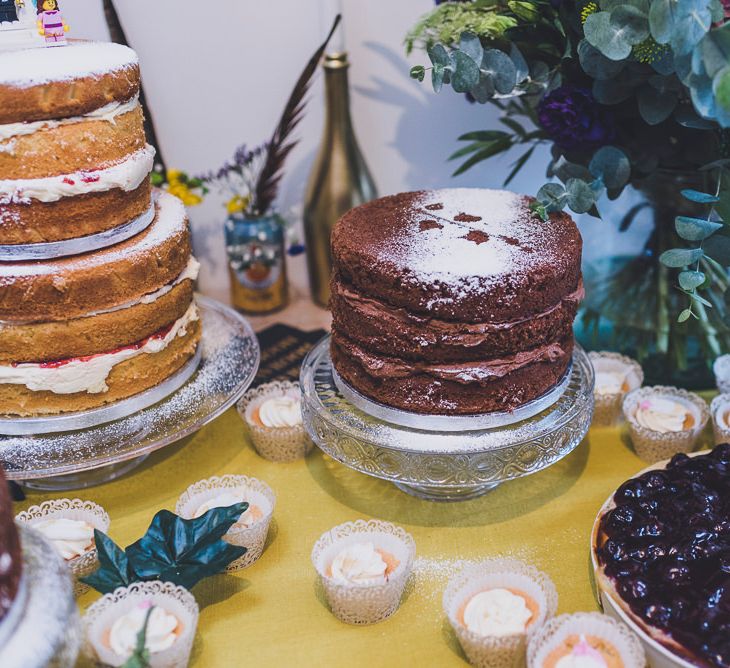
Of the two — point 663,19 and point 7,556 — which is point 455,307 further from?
point 7,556

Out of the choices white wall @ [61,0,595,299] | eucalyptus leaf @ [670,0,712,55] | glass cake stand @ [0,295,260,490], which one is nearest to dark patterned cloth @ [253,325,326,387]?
glass cake stand @ [0,295,260,490]

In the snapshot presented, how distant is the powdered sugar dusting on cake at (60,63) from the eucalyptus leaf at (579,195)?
2.65 feet

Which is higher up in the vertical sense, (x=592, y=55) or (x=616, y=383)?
(x=592, y=55)

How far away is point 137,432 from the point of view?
1.47m

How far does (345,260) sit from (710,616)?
2.49 feet

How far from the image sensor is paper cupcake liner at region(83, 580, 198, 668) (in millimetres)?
1090

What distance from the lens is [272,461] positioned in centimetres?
165

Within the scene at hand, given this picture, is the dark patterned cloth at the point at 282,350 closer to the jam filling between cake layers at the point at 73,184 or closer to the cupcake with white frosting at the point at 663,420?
the jam filling between cake layers at the point at 73,184

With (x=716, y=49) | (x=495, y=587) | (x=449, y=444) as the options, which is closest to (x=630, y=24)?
(x=716, y=49)

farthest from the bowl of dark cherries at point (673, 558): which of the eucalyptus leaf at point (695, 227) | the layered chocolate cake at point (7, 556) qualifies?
the layered chocolate cake at point (7, 556)

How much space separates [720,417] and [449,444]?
618 mm

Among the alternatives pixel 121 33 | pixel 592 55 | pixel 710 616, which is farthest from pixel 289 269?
pixel 710 616

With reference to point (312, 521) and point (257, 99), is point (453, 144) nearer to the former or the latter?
point (257, 99)

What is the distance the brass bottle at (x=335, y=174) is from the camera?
2072 millimetres
